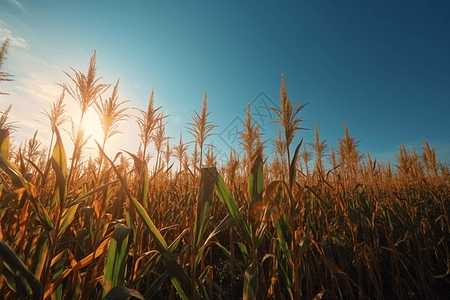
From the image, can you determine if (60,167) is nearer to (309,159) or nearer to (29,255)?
(29,255)

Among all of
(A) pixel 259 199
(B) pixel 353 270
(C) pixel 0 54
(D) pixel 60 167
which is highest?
(C) pixel 0 54

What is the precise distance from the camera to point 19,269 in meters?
0.77

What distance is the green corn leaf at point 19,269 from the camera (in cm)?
74

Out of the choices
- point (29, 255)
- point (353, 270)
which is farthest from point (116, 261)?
point (353, 270)

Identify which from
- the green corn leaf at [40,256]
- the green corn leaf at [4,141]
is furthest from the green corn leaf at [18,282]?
the green corn leaf at [4,141]

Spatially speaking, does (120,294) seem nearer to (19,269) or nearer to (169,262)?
(169,262)

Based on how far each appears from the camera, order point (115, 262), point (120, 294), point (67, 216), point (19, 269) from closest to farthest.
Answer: point (19, 269)
point (120, 294)
point (115, 262)
point (67, 216)

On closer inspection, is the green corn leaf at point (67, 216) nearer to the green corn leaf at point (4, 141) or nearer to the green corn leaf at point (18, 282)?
the green corn leaf at point (18, 282)

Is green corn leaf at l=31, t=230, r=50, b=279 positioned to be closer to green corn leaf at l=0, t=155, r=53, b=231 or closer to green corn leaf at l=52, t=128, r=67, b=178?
green corn leaf at l=0, t=155, r=53, b=231

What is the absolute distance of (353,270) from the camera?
2125mm

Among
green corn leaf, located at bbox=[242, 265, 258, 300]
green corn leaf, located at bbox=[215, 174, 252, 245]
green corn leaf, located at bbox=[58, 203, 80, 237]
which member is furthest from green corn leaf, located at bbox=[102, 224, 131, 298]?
green corn leaf, located at bbox=[242, 265, 258, 300]

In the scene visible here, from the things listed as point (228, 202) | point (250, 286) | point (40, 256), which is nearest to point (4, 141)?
point (40, 256)

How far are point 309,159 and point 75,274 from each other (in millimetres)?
12616

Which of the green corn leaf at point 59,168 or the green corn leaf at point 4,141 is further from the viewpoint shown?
the green corn leaf at point 4,141
